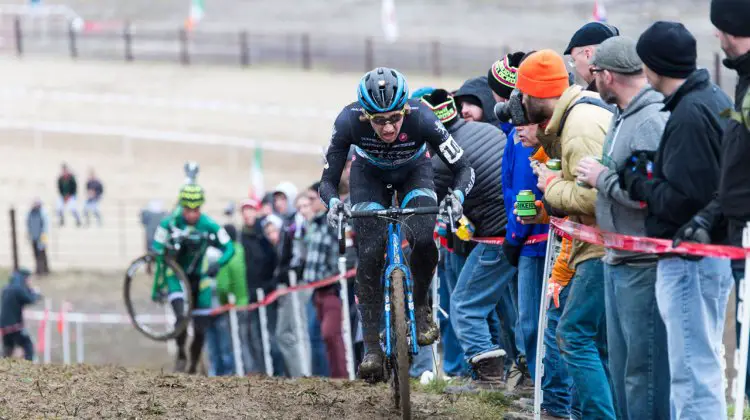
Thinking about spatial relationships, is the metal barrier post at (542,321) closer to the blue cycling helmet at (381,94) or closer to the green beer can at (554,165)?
the green beer can at (554,165)

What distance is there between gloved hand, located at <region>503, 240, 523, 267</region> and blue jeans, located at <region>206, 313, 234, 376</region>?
→ 7.94 metres

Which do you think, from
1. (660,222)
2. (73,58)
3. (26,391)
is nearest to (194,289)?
(26,391)

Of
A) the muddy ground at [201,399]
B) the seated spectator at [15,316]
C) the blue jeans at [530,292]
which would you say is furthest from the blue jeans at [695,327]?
the seated spectator at [15,316]

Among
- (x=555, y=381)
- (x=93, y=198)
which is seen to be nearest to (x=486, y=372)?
(x=555, y=381)

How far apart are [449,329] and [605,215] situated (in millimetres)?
4658

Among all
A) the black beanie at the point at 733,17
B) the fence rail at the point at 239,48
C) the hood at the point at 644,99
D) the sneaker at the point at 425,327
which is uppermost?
the fence rail at the point at 239,48

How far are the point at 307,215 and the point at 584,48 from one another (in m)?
6.33

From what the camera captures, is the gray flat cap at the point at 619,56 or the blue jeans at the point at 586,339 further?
the blue jeans at the point at 586,339

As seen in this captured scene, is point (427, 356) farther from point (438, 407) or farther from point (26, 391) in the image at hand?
point (26, 391)

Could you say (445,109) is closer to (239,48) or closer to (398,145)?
(398,145)

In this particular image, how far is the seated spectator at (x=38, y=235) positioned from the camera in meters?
24.9

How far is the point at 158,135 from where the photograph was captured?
112ft

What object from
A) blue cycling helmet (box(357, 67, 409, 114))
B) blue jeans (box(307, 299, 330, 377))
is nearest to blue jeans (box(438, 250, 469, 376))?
blue cycling helmet (box(357, 67, 409, 114))

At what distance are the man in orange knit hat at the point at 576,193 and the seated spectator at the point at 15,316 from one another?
13257 mm
